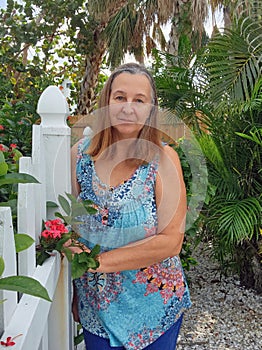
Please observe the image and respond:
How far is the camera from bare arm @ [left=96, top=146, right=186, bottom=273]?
1214 millimetres

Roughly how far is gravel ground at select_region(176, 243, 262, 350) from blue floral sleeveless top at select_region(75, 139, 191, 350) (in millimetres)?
1751

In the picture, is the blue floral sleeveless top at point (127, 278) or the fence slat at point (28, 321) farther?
the blue floral sleeveless top at point (127, 278)

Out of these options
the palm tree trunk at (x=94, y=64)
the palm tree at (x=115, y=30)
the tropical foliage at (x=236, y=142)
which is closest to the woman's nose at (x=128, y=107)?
the tropical foliage at (x=236, y=142)

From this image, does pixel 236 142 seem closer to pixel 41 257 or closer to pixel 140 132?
pixel 140 132

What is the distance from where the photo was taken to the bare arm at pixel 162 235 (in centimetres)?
121

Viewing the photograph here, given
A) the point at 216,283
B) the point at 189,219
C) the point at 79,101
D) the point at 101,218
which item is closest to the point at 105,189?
the point at 101,218

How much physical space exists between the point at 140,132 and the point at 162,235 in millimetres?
307

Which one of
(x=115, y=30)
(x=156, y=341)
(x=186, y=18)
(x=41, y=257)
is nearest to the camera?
(x=41, y=257)

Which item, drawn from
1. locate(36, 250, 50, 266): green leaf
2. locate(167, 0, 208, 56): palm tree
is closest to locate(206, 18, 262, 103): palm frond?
locate(36, 250, 50, 266): green leaf

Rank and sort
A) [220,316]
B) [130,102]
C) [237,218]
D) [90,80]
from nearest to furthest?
[130,102] → [237,218] → [220,316] → [90,80]

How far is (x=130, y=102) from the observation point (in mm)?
1230

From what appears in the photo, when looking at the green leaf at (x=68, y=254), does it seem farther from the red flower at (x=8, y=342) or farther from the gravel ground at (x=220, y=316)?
the gravel ground at (x=220, y=316)

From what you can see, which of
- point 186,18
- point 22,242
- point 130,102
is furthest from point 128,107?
point 186,18

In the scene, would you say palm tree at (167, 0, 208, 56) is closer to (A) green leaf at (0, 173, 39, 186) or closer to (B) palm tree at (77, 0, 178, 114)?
(B) palm tree at (77, 0, 178, 114)
